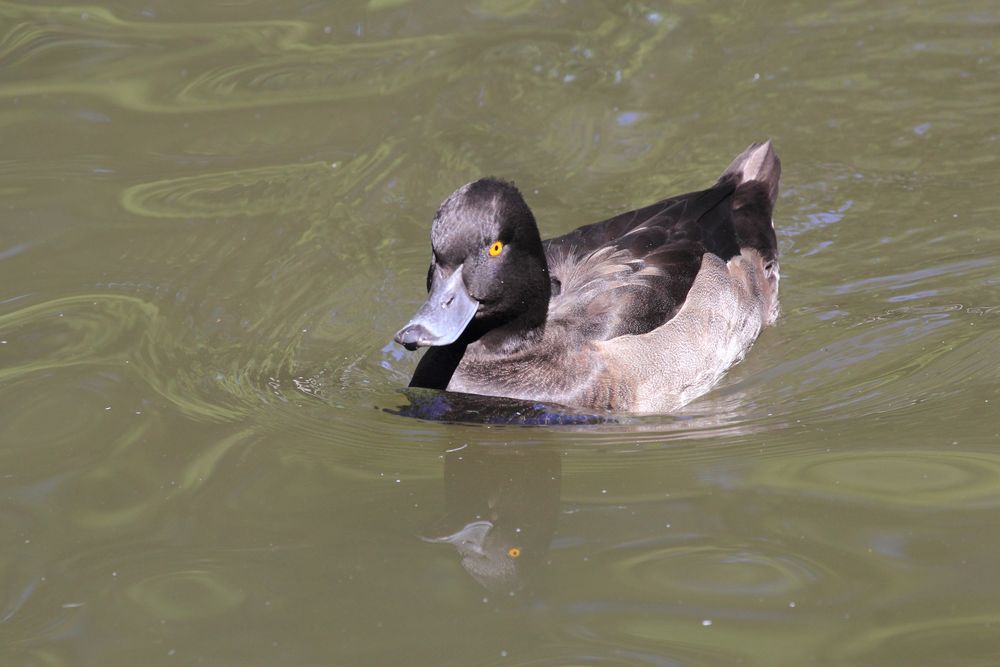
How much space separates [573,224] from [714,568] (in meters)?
4.25

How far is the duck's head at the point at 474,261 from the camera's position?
248 inches

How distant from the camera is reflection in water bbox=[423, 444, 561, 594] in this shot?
5.27 metres

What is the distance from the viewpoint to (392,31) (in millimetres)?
10906

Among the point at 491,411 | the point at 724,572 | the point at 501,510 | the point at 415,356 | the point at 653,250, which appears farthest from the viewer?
the point at 415,356

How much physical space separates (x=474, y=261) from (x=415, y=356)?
141 centimetres

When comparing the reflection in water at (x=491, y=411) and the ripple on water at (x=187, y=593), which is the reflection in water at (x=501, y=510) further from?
the ripple on water at (x=187, y=593)

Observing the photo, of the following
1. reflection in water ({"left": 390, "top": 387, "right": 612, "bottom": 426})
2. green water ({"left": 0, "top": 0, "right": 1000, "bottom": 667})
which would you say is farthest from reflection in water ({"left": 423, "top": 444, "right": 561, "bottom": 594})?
reflection in water ({"left": 390, "top": 387, "right": 612, "bottom": 426})

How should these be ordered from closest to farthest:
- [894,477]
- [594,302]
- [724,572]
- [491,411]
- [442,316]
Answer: [724,572] → [894,477] → [442,316] → [491,411] → [594,302]

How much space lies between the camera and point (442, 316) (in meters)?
6.37

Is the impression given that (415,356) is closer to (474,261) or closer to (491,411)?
(491,411)

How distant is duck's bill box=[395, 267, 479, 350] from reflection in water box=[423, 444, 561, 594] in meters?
0.56

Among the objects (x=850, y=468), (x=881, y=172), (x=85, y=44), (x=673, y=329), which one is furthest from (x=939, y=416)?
(x=85, y=44)

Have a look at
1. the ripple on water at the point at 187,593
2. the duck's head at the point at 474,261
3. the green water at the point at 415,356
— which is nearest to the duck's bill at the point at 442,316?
the duck's head at the point at 474,261

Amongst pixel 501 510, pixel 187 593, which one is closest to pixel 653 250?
pixel 501 510
